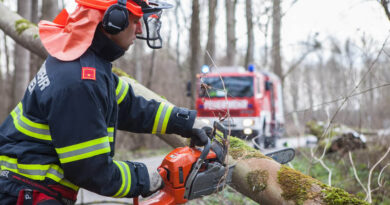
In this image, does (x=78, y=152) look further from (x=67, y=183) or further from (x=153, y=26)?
(x=153, y=26)

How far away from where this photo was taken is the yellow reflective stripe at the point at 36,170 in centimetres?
165

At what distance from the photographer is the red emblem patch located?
1583 millimetres

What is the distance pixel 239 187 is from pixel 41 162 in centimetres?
142

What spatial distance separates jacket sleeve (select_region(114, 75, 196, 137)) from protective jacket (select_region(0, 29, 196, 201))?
0.39 m

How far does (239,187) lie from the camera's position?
7.98 feet

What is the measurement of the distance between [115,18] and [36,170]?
89cm

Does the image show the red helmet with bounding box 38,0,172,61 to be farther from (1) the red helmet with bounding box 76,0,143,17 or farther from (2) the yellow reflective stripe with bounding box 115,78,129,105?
(2) the yellow reflective stripe with bounding box 115,78,129,105

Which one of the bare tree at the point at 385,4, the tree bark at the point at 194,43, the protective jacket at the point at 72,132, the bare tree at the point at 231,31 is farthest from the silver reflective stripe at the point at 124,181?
the bare tree at the point at 231,31

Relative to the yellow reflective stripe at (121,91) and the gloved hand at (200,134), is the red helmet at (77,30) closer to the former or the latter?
the yellow reflective stripe at (121,91)

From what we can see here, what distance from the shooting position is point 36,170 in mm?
1650

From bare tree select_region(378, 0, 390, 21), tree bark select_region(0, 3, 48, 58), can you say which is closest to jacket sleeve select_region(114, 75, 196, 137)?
tree bark select_region(0, 3, 48, 58)

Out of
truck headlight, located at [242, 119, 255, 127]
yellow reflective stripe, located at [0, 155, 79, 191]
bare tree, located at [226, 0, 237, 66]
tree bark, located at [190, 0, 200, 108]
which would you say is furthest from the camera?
bare tree, located at [226, 0, 237, 66]

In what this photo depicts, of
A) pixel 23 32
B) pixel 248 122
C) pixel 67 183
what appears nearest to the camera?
pixel 67 183

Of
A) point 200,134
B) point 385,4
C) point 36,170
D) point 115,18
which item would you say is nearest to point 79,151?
point 36,170
